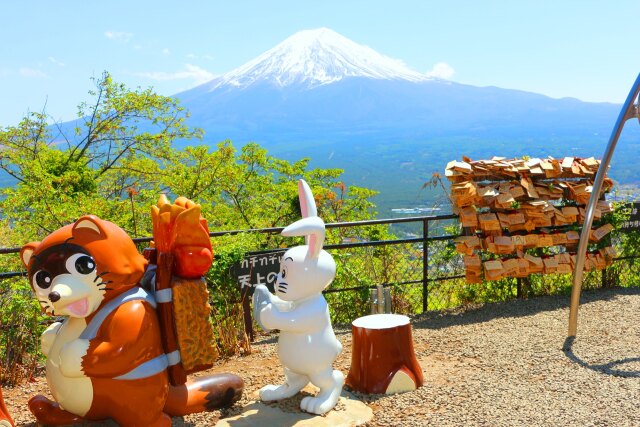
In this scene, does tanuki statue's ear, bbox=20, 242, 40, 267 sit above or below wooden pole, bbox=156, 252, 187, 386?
above

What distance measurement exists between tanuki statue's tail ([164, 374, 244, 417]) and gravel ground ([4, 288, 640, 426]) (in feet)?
0.31

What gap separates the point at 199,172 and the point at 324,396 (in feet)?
37.1

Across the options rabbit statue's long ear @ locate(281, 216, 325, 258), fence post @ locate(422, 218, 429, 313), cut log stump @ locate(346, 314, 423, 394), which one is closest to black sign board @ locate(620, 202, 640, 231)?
fence post @ locate(422, 218, 429, 313)

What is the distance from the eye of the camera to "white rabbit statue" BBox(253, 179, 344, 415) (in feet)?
13.7

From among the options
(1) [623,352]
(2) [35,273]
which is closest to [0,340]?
(2) [35,273]

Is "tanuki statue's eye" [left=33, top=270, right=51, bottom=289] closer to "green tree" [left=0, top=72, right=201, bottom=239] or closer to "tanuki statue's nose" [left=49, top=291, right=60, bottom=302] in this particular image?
"tanuki statue's nose" [left=49, top=291, right=60, bottom=302]

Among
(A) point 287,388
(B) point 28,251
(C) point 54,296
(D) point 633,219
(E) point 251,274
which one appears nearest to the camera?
(C) point 54,296

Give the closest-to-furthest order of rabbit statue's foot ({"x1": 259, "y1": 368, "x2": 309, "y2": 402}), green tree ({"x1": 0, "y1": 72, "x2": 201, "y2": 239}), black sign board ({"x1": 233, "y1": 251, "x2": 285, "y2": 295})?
rabbit statue's foot ({"x1": 259, "y1": 368, "x2": 309, "y2": 402}), black sign board ({"x1": 233, "y1": 251, "x2": 285, "y2": 295}), green tree ({"x1": 0, "y1": 72, "x2": 201, "y2": 239})

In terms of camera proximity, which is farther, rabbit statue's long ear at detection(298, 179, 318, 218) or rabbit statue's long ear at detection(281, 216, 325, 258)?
rabbit statue's long ear at detection(298, 179, 318, 218)

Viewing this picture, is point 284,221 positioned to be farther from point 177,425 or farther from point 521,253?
point 177,425

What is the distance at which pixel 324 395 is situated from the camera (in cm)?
432

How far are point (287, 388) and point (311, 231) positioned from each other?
47.6 inches

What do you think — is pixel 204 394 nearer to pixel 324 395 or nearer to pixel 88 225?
pixel 324 395

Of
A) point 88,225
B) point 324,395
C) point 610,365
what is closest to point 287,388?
point 324,395
